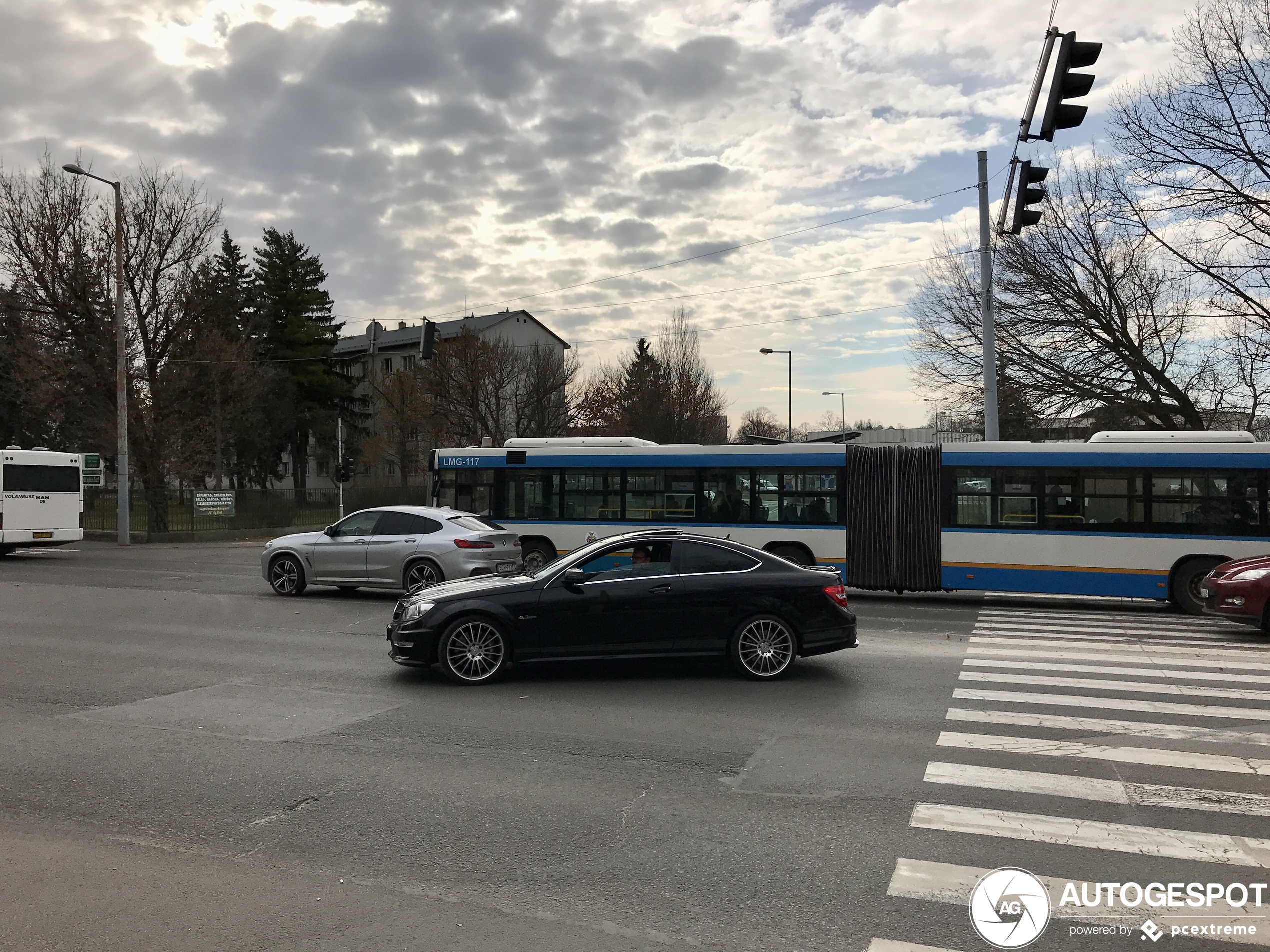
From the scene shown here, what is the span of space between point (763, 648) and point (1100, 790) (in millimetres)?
3703

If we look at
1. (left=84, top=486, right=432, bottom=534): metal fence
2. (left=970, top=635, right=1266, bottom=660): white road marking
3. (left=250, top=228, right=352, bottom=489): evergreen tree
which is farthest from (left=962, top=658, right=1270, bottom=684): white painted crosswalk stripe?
(left=250, top=228, right=352, bottom=489): evergreen tree

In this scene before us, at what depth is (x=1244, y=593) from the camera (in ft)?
39.8

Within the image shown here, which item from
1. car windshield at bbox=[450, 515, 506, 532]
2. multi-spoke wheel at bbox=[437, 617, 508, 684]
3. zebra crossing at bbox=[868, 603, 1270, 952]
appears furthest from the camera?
car windshield at bbox=[450, 515, 506, 532]

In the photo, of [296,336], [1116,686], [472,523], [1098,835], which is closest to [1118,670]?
[1116,686]

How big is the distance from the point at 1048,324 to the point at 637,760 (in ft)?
77.4

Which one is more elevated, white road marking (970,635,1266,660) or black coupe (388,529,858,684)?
black coupe (388,529,858,684)

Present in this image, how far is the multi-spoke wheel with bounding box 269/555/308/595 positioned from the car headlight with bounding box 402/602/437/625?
7.60 meters

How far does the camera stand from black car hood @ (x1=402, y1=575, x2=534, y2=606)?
8.96 metres

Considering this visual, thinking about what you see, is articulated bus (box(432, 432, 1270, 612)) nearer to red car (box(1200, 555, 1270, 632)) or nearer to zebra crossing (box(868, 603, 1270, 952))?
red car (box(1200, 555, 1270, 632))

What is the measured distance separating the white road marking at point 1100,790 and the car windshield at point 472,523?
10198 millimetres

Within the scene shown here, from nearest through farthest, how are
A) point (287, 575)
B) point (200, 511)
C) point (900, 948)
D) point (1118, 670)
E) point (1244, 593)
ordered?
point (900, 948) → point (1118, 670) → point (1244, 593) → point (287, 575) → point (200, 511)

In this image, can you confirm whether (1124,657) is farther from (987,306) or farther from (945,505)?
(987,306)

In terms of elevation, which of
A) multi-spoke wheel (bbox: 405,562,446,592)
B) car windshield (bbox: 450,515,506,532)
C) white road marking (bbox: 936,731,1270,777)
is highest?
car windshield (bbox: 450,515,506,532)

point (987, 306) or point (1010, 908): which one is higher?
point (987, 306)
